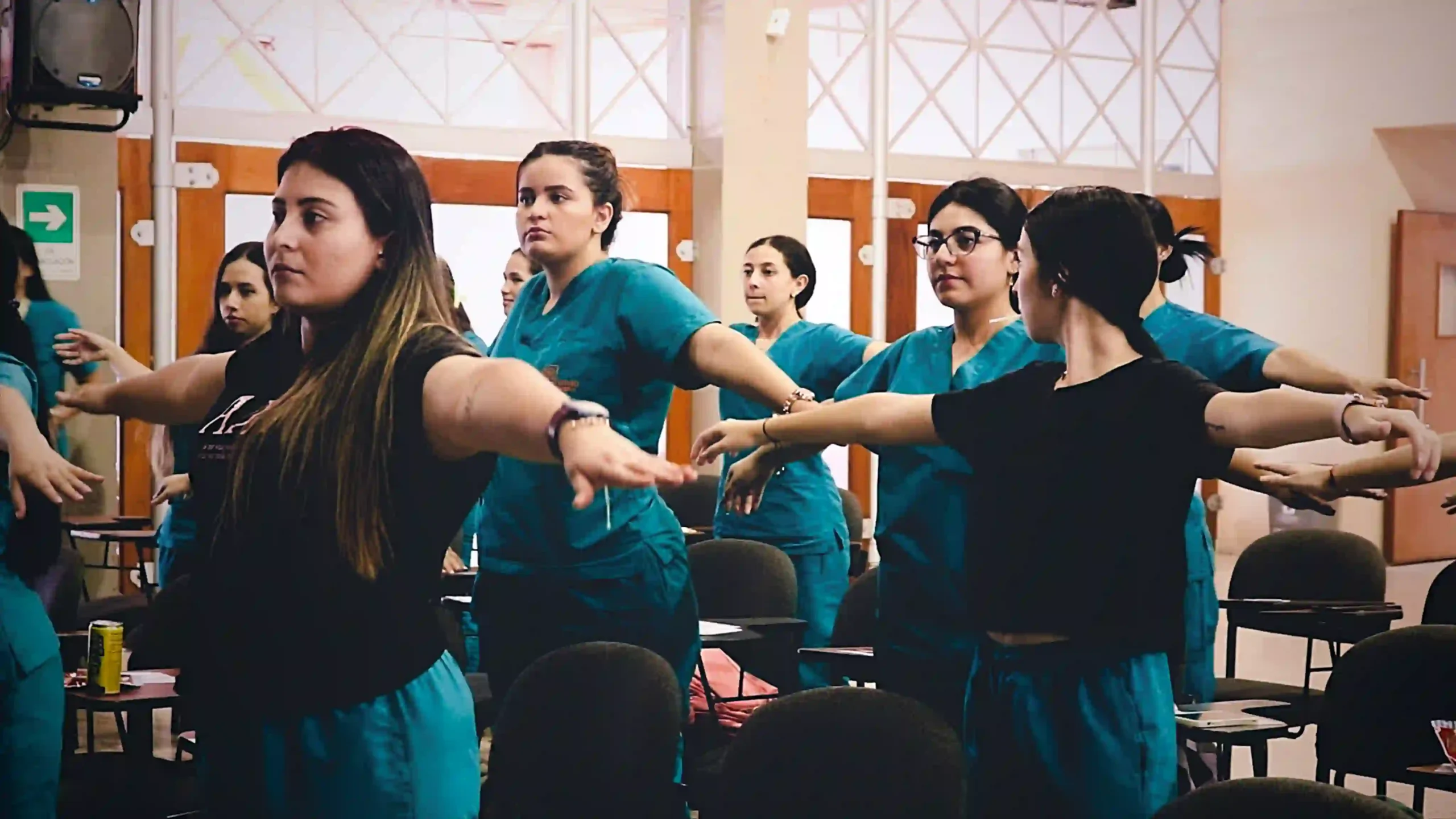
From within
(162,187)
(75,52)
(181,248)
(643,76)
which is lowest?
(181,248)

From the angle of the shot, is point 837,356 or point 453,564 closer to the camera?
point 453,564

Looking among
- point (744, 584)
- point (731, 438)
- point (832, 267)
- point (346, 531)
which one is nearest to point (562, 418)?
point (346, 531)

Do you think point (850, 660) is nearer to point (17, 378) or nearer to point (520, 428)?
point (17, 378)

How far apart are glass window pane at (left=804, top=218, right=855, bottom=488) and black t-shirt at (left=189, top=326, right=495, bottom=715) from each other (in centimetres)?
726

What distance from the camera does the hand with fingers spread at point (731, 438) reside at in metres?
2.76

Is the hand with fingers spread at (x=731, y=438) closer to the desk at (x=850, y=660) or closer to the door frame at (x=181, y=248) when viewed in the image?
the desk at (x=850, y=660)

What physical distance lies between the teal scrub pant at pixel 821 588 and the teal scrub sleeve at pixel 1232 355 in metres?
1.62

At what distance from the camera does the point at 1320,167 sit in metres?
10.4

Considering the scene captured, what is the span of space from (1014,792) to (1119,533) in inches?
16.9

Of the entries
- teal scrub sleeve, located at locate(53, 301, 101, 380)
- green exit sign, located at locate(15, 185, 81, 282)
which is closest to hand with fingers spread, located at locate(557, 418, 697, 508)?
teal scrub sleeve, located at locate(53, 301, 101, 380)

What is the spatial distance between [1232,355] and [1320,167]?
7.50 metres

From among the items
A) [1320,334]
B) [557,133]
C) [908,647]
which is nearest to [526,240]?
[908,647]

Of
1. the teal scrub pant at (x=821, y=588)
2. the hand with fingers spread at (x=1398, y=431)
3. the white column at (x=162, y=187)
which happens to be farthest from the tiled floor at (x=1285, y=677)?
the white column at (x=162, y=187)

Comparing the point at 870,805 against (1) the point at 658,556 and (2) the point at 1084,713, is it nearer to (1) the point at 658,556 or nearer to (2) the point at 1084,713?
(2) the point at 1084,713
